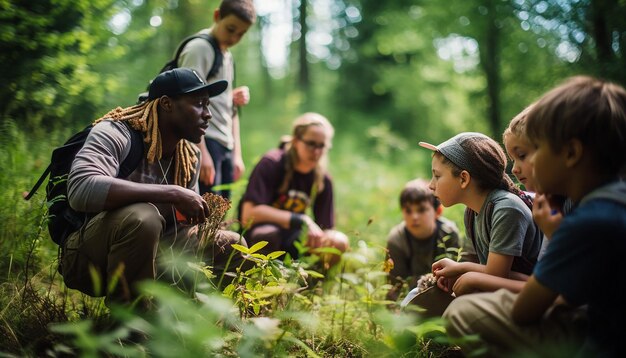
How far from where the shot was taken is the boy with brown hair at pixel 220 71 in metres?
3.36

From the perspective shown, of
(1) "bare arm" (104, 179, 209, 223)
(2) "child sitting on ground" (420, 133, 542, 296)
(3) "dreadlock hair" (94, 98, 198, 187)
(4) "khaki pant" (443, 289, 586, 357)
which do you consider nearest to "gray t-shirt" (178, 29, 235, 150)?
(3) "dreadlock hair" (94, 98, 198, 187)

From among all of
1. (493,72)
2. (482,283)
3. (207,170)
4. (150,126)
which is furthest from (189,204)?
(493,72)

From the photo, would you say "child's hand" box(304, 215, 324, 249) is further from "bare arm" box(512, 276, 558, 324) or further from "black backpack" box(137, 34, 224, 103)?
"bare arm" box(512, 276, 558, 324)

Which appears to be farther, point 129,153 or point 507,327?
point 129,153

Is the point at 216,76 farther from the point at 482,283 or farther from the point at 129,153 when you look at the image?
the point at 482,283

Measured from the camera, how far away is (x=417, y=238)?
3.89m

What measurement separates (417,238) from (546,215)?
83.0 inches

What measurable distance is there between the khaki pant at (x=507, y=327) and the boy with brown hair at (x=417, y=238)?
187 cm

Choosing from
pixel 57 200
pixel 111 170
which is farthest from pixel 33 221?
pixel 111 170

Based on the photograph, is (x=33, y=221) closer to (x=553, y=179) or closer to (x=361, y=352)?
(x=361, y=352)

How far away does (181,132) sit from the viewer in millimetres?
2600

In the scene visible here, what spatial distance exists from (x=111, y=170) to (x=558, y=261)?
198 centimetres

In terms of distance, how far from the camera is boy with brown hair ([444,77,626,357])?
1.53 metres

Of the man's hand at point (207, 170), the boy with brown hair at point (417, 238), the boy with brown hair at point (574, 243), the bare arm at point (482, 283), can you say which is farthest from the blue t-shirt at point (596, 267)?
the man's hand at point (207, 170)
